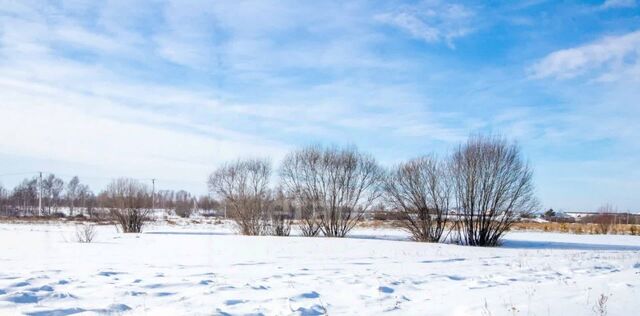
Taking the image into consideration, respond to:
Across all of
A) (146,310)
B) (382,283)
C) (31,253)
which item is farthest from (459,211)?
(146,310)

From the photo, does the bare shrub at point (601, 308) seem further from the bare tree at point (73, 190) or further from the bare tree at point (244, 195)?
the bare tree at point (73, 190)

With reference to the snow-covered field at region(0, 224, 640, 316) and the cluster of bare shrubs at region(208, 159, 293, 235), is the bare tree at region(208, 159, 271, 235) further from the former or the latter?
the snow-covered field at region(0, 224, 640, 316)

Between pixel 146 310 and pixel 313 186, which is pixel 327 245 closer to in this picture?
pixel 313 186

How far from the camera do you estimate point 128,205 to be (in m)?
30.7

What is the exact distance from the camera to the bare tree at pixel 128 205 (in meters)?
30.6

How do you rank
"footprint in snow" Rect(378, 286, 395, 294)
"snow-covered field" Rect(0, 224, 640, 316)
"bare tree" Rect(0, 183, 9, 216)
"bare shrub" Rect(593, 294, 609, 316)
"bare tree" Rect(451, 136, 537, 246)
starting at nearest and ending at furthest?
"bare shrub" Rect(593, 294, 609, 316) → "snow-covered field" Rect(0, 224, 640, 316) → "footprint in snow" Rect(378, 286, 395, 294) → "bare tree" Rect(451, 136, 537, 246) → "bare tree" Rect(0, 183, 9, 216)

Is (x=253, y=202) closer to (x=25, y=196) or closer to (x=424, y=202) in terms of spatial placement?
(x=424, y=202)

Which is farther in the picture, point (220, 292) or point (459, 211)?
A: point (459, 211)

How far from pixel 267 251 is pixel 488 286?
981 centimetres

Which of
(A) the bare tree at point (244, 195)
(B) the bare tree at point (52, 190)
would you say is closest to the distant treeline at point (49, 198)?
(B) the bare tree at point (52, 190)

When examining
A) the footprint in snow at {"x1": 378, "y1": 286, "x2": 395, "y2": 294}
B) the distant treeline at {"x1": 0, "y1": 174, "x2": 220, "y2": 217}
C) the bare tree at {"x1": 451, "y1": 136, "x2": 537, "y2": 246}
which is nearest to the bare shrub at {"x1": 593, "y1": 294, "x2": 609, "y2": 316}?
the footprint in snow at {"x1": 378, "y1": 286, "x2": 395, "y2": 294}

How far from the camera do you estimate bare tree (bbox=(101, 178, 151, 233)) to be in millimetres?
30562

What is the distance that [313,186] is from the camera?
3098 centimetres

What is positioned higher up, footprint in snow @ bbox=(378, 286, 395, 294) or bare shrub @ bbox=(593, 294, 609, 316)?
bare shrub @ bbox=(593, 294, 609, 316)
